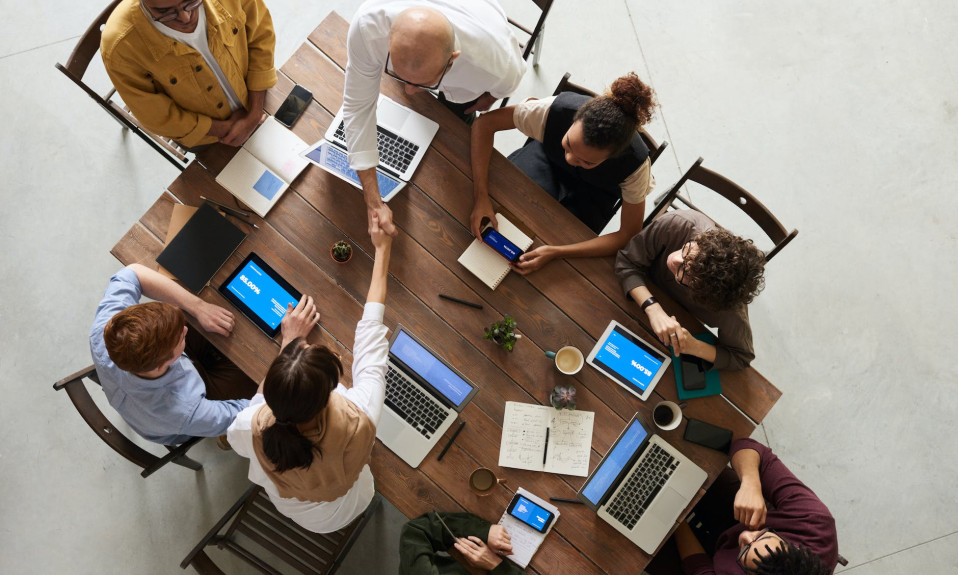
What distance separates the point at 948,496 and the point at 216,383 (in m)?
3.55

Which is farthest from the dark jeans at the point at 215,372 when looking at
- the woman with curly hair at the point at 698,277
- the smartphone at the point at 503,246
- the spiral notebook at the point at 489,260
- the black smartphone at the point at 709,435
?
the black smartphone at the point at 709,435

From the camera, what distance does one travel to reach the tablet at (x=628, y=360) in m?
2.13

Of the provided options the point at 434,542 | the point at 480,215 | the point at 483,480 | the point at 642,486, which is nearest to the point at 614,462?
the point at 642,486

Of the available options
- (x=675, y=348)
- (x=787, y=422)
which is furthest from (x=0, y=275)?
A: (x=787, y=422)

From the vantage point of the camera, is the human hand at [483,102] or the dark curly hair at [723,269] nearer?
the dark curly hair at [723,269]

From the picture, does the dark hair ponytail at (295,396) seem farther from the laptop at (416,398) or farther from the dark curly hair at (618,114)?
the dark curly hair at (618,114)

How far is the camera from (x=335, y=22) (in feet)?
7.63

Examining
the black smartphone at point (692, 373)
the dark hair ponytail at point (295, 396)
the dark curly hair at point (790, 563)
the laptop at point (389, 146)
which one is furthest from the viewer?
the laptop at point (389, 146)

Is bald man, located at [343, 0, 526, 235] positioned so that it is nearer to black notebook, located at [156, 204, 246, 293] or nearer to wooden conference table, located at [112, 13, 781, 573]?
wooden conference table, located at [112, 13, 781, 573]

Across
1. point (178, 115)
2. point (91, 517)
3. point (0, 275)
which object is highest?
point (178, 115)

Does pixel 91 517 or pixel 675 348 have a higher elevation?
pixel 675 348

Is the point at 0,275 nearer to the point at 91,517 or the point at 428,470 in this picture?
the point at 91,517

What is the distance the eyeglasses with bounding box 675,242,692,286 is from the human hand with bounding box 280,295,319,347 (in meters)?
1.27

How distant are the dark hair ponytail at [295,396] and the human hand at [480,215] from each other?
779 millimetres
